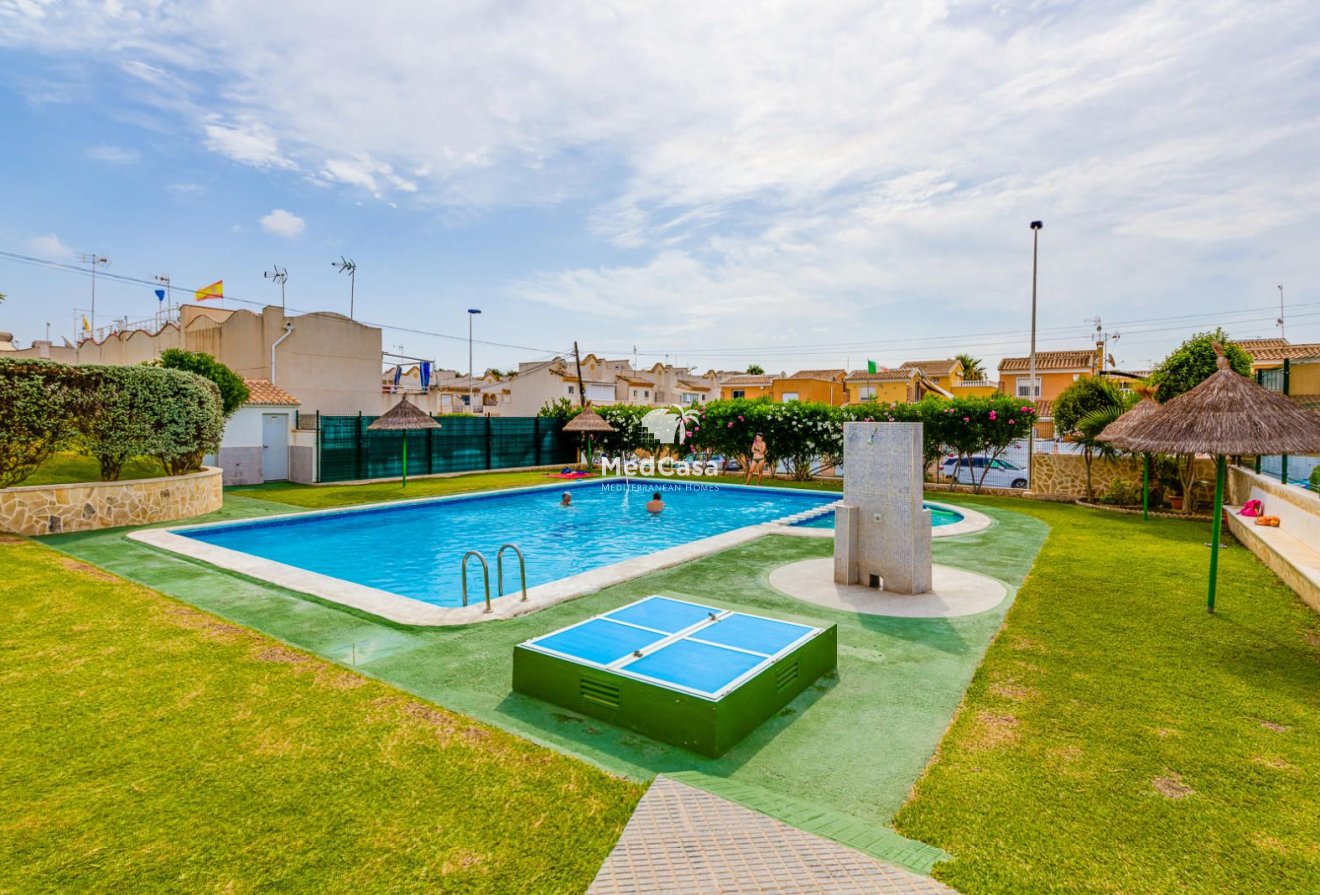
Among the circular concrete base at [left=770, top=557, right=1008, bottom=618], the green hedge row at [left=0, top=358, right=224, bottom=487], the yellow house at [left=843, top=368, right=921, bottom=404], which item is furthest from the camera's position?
the yellow house at [left=843, top=368, right=921, bottom=404]

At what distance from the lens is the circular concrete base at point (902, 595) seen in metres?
7.27

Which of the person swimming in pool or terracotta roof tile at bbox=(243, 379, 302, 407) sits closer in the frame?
terracotta roof tile at bbox=(243, 379, 302, 407)

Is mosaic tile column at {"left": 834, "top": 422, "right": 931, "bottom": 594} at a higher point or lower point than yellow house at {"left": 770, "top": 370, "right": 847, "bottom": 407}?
lower

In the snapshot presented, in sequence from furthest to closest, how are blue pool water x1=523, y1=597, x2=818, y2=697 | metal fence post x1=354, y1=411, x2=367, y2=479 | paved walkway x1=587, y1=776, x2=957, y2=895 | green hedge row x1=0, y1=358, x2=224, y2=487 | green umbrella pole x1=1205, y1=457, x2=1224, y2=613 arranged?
metal fence post x1=354, y1=411, x2=367, y2=479
green hedge row x1=0, y1=358, x2=224, y2=487
green umbrella pole x1=1205, y1=457, x2=1224, y2=613
blue pool water x1=523, y1=597, x2=818, y2=697
paved walkway x1=587, y1=776, x2=957, y2=895

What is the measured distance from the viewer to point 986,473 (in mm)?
19484

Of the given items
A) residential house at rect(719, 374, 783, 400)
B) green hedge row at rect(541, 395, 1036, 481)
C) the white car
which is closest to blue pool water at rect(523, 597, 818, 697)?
green hedge row at rect(541, 395, 1036, 481)

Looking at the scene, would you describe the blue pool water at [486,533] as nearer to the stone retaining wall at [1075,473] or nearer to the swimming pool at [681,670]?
the swimming pool at [681,670]

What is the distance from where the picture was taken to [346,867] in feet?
9.53

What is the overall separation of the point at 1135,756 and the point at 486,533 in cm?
1237

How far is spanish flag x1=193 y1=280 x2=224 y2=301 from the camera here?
96.1 feet

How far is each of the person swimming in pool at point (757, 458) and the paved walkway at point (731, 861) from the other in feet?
64.7

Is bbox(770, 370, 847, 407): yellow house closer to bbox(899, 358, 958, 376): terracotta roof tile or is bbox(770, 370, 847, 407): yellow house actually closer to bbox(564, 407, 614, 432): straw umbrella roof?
bbox(899, 358, 958, 376): terracotta roof tile

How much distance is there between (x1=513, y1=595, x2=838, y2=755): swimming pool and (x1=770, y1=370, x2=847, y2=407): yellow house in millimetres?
48425

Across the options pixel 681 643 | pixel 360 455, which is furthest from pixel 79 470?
pixel 681 643
